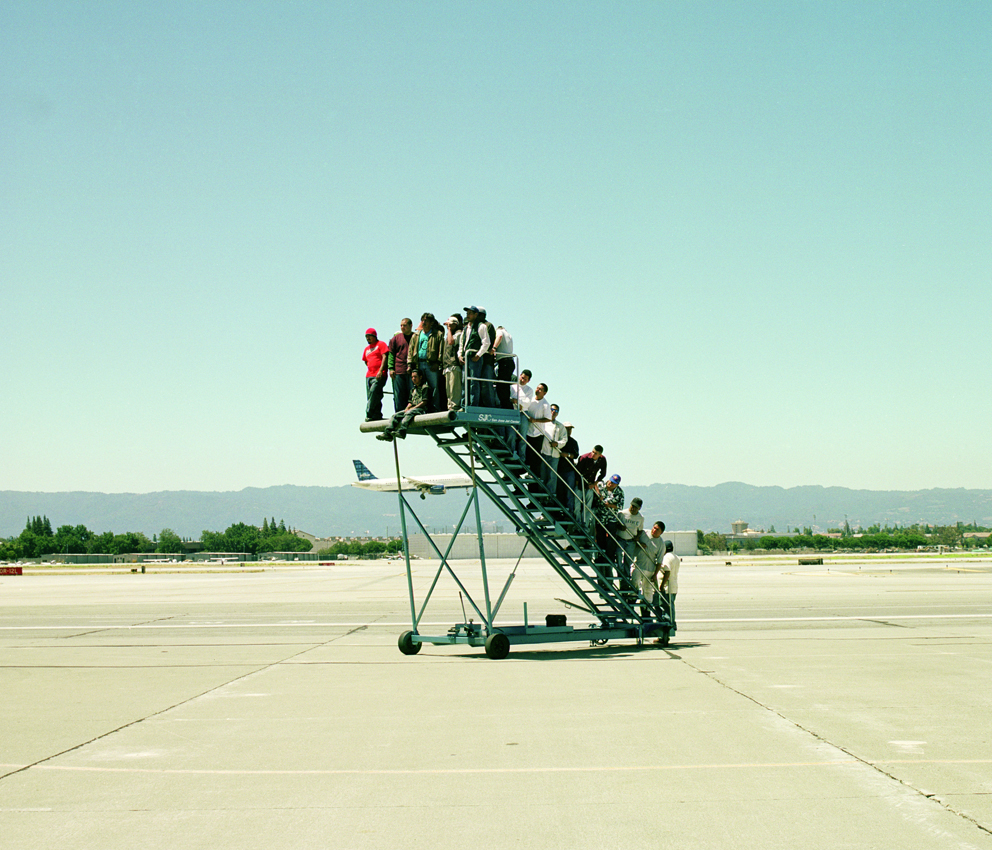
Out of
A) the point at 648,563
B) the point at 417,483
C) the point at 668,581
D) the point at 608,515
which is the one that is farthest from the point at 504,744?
the point at 417,483

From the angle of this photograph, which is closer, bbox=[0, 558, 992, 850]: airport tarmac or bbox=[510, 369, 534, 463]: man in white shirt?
bbox=[0, 558, 992, 850]: airport tarmac

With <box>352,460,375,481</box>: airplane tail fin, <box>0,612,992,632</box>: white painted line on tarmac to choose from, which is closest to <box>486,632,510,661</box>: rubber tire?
<box>0,612,992,632</box>: white painted line on tarmac

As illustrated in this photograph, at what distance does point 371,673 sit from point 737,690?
641cm

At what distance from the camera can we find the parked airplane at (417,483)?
22.0 meters

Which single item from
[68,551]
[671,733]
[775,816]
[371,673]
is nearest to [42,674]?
[371,673]

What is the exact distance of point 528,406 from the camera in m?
16.7

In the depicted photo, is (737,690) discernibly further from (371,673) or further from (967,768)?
(371,673)

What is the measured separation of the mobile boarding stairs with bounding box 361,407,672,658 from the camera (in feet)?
52.4

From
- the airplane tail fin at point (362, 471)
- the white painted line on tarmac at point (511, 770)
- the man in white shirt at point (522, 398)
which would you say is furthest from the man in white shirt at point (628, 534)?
the airplane tail fin at point (362, 471)

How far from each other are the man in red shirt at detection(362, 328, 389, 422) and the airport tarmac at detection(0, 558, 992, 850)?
5083mm

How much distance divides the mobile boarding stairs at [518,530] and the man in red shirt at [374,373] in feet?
1.07

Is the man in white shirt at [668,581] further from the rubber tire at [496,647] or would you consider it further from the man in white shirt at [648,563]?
the rubber tire at [496,647]

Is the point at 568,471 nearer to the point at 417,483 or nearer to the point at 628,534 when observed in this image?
the point at 628,534

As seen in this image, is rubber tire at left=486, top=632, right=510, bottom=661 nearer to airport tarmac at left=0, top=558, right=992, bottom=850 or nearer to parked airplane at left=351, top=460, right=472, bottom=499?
airport tarmac at left=0, top=558, right=992, bottom=850
